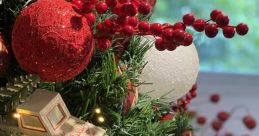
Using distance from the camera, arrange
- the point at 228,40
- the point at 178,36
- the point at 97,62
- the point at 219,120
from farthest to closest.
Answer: the point at 228,40 < the point at 219,120 < the point at 97,62 < the point at 178,36

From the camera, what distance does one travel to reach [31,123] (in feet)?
1.29

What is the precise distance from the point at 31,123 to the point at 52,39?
78 millimetres

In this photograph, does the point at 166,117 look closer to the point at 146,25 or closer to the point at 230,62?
the point at 146,25

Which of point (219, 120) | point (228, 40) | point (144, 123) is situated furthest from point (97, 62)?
point (228, 40)

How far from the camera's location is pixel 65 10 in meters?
0.37

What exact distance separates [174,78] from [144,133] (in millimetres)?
80

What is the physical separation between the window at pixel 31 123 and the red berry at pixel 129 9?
0.11 m

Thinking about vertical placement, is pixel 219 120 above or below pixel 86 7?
below

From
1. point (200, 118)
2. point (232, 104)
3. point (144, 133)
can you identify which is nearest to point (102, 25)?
point (144, 133)

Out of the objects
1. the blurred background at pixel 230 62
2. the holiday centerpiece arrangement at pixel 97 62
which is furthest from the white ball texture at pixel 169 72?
the blurred background at pixel 230 62

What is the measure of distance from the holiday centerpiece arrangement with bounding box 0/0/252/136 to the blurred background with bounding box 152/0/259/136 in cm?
104

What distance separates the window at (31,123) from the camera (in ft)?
1.27

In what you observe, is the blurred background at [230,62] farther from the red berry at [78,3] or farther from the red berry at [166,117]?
the red berry at [78,3]

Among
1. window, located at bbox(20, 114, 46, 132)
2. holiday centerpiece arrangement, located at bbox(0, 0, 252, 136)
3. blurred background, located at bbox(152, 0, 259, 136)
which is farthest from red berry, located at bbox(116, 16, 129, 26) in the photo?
blurred background, located at bbox(152, 0, 259, 136)
